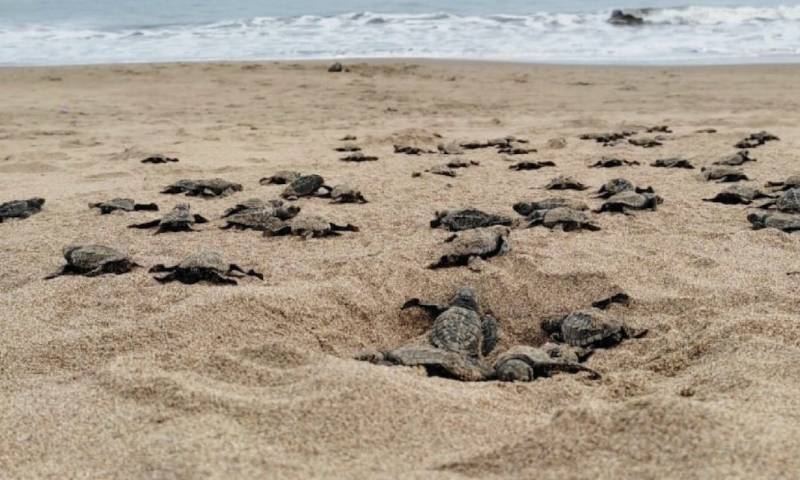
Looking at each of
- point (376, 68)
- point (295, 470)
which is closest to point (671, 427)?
point (295, 470)

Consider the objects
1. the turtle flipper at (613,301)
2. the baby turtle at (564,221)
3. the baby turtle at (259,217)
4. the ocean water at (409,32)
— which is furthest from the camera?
the ocean water at (409,32)

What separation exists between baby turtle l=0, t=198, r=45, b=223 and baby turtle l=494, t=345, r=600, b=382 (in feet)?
11.8

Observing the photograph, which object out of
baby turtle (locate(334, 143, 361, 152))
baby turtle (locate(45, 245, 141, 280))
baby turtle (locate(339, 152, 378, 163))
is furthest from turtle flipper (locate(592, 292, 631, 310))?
baby turtle (locate(334, 143, 361, 152))

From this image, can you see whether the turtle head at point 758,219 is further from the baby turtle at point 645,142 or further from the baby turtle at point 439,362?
the baby turtle at point 645,142

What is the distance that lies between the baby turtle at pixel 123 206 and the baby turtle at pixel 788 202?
3902 mm

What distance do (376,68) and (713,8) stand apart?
12.3 meters

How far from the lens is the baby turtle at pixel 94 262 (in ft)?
12.8

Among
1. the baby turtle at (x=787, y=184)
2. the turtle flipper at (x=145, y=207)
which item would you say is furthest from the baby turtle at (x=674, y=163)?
the turtle flipper at (x=145, y=207)

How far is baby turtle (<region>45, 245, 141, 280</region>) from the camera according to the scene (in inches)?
153

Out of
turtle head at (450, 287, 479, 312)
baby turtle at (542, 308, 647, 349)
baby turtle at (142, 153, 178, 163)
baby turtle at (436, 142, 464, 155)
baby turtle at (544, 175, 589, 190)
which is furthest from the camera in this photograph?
baby turtle at (436, 142, 464, 155)

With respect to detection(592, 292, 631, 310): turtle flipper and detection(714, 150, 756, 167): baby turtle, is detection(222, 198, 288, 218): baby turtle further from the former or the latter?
detection(714, 150, 756, 167): baby turtle

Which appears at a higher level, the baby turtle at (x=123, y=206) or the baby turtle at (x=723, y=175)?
the baby turtle at (x=123, y=206)

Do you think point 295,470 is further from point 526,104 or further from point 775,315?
point 526,104

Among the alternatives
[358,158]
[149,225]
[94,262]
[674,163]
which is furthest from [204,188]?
[674,163]
